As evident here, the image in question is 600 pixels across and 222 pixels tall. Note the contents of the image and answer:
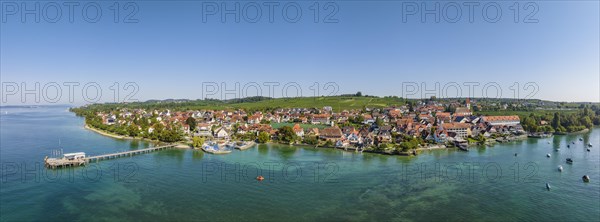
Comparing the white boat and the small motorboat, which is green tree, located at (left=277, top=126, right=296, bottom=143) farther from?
the small motorboat

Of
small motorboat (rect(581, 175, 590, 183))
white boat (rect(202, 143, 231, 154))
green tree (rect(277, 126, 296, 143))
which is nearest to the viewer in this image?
small motorboat (rect(581, 175, 590, 183))

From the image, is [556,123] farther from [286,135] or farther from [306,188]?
[306,188]

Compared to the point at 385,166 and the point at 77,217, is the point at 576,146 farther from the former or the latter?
the point at 77,217

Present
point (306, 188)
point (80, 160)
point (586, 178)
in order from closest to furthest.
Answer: point (306, 188), point (586, 178), point (80, 160)

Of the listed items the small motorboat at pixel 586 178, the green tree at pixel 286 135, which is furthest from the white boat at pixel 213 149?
the small motorboat at pixel 586 178

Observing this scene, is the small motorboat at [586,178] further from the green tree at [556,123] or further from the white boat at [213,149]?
the green tree at [556,123]

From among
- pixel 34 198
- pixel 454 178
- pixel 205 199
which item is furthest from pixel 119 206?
pixel 454 178

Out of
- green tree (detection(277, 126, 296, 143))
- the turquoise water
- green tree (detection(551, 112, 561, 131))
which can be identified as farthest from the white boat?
green tree (detection(551, 112, 561, 131))

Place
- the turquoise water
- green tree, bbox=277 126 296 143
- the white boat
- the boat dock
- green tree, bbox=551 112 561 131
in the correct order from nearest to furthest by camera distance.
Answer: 1. the turquoise water
2. the boat dock
3. the white boat
4. green tree, bbox=277 126 296 143
5. green tree, bbox=551 112 561 131

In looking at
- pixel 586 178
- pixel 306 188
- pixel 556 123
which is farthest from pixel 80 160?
pixel 556 123
